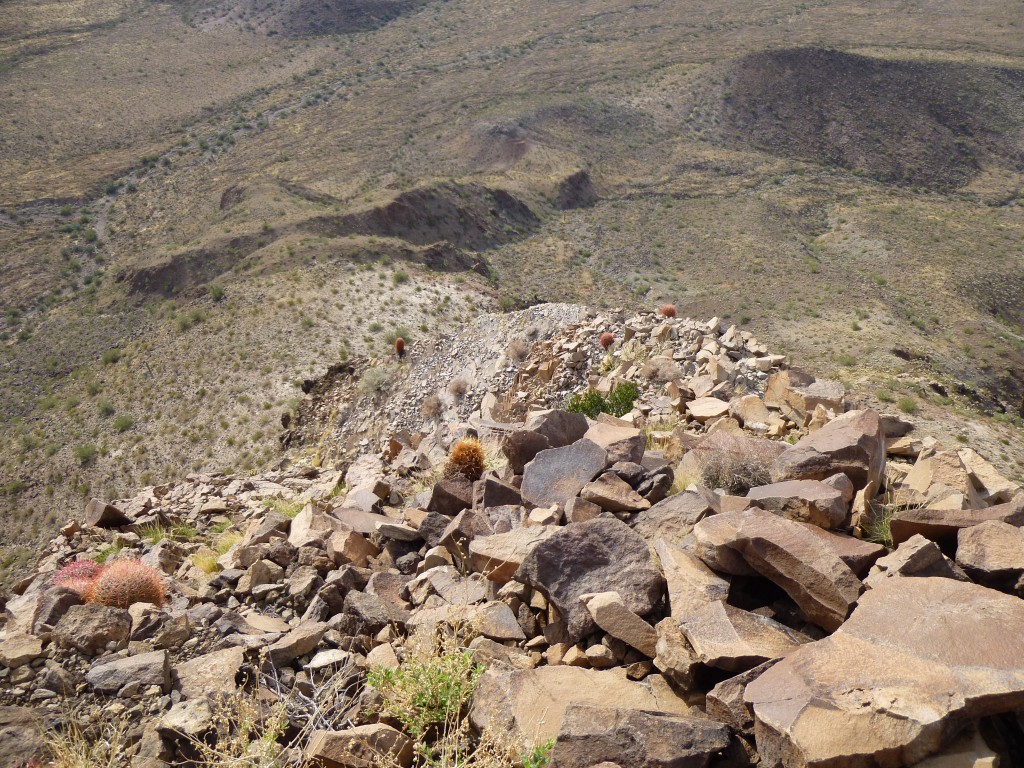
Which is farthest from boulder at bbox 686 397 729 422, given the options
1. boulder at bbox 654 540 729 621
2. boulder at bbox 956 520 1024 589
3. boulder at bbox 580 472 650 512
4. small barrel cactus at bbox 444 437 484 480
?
boulder at bbox 956 520 1024 589

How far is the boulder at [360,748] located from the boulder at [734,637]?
1.78 m

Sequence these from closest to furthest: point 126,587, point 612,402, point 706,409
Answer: point 126,587 → point 706,409 → point 612,402

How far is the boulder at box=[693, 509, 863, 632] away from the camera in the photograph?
4203mm

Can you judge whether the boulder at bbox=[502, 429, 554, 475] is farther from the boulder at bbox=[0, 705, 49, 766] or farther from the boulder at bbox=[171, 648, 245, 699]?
the boulder at bbox=[0, 705, 49, 766]

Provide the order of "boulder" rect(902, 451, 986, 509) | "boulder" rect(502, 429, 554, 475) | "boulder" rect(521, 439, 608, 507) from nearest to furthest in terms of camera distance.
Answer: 1. "boulder" rect(902, 451, 986, 509)
2. "boulder" rect(521, 439, 608, 507)
3. "boulder" rect(502, 429, 554, 475)

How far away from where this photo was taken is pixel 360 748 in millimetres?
4004

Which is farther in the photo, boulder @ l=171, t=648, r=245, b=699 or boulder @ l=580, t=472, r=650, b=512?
boulder @ l=580, t=472, r=650, b=512

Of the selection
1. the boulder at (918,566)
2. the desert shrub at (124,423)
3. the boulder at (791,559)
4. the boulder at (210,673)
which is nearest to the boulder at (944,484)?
the boulder at (918,566)

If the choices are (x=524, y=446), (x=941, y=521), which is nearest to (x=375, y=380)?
(x=524, y=446)

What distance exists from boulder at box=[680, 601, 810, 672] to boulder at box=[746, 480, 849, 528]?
1111mm

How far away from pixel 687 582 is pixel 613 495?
5.36 feet

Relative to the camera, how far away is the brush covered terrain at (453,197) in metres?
Answer: 28.5

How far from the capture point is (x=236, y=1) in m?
95.3

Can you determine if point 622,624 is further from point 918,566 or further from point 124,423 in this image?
point 124,423
